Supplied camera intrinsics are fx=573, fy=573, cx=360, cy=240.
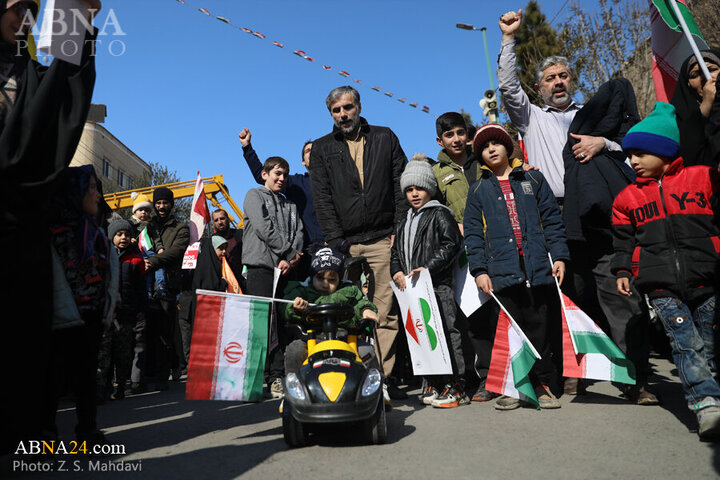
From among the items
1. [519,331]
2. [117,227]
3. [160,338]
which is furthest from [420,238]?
[160,338]

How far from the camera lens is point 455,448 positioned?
10.7ft

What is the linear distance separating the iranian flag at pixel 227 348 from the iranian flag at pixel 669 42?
4.02 m

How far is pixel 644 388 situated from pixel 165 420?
12.7 feet

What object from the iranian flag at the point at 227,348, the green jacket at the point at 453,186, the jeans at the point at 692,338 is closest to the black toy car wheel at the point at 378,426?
the iranian flag at the point at 227,348

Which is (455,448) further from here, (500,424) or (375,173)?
(375,173)

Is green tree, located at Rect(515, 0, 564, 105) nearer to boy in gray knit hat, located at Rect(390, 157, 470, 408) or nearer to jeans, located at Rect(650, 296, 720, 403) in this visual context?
boy in gray knit hat, located at Rect(390, 157, 470, 408)

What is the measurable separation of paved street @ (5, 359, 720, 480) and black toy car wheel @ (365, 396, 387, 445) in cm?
7

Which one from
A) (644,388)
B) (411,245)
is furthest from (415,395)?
(644,388)

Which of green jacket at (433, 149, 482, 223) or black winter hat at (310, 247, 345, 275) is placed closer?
black winter hat at (310, 247, 345, 275)

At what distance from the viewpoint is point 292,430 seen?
3.46 meters

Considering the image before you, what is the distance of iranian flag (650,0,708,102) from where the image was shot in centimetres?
483

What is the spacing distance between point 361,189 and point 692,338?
319 centimetres

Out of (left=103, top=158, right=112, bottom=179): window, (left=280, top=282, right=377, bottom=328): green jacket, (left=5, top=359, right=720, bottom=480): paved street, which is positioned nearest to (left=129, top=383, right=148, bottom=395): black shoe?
(left=5, top=359, right=720, bottom=480): paved street

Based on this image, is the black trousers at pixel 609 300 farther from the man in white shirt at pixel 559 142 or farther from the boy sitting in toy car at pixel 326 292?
the boy sitting in toy car at pixel 326 292
